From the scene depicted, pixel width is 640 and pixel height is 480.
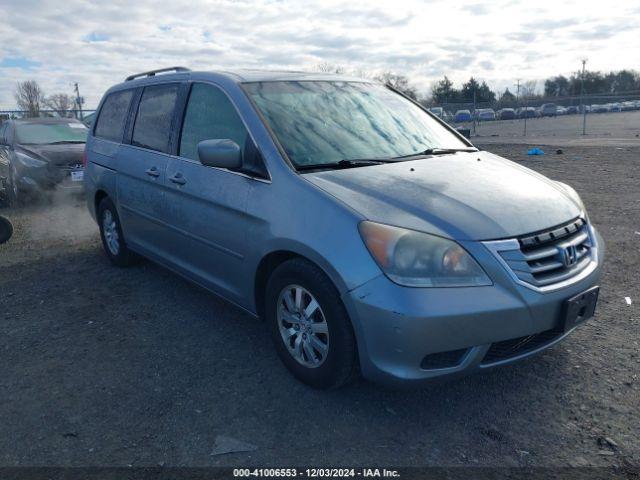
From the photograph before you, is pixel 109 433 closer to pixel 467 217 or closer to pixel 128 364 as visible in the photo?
pixel 128 364

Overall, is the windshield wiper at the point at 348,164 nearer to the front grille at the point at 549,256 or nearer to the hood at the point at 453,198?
the hood at the point at 453,198

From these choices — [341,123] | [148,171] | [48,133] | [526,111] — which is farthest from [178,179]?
[526,111]

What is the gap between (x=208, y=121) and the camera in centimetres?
396

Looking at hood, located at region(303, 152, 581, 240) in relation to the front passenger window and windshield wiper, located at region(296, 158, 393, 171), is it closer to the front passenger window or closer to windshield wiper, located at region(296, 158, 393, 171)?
windshield wiper, located at region(296, 158, 393, 171)

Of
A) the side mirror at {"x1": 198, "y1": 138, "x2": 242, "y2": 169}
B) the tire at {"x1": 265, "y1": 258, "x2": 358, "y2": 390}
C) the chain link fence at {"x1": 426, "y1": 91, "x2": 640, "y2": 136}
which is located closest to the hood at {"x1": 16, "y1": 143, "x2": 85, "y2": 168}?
the side mirror at {"x1": 198, "y1": 138, "x2": 242, "y2": 169}

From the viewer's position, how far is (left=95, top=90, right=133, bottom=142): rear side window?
5281 millimetres

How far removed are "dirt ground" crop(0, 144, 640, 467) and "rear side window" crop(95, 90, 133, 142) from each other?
1747mm

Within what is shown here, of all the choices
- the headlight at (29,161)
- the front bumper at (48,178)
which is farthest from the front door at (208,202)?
the headlight at (29,161)

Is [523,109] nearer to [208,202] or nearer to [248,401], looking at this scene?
[208,202]

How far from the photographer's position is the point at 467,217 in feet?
9.09

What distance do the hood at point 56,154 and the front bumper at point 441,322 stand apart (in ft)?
26.6

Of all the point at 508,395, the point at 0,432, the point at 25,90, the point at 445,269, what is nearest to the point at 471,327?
the point at 445,269

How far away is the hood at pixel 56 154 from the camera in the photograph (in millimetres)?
9227

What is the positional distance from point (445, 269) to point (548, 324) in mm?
643
